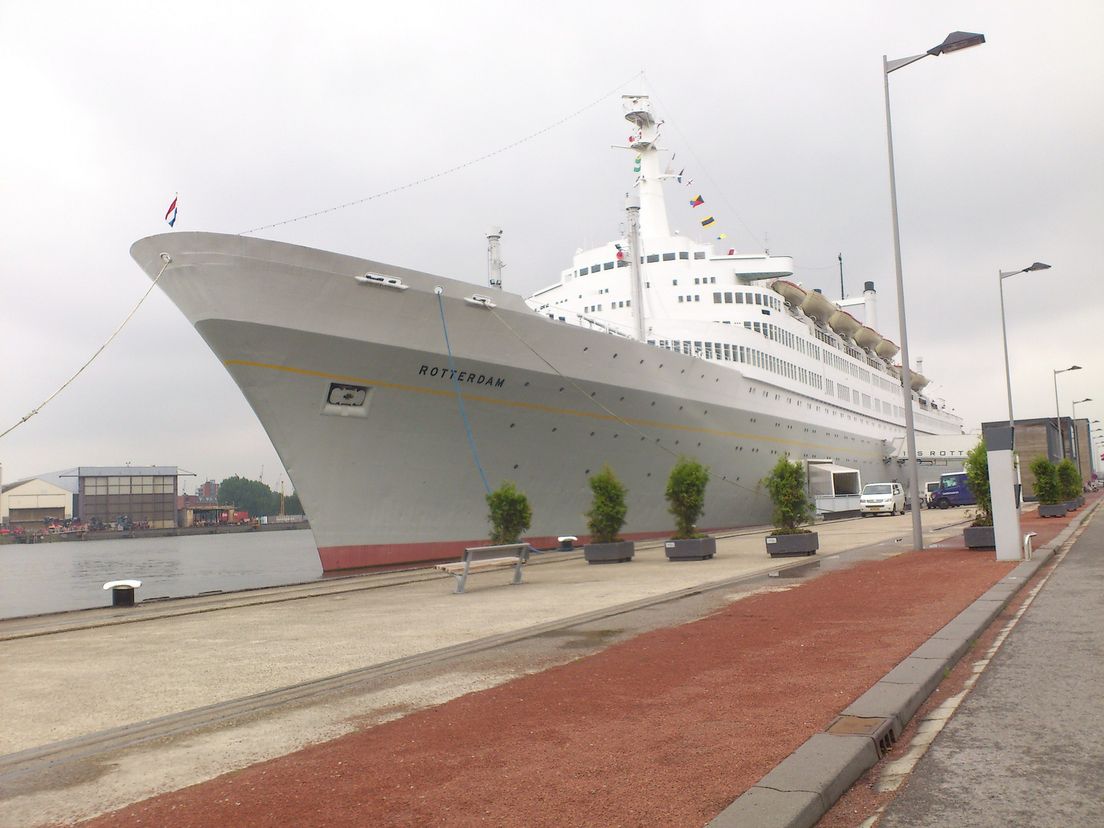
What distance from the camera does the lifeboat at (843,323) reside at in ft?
142

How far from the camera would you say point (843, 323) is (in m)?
44.8

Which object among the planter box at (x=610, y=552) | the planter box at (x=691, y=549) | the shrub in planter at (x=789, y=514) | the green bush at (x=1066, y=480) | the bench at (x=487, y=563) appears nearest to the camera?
the bench at (x=487, y=563)

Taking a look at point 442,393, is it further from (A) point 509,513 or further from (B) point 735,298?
(B) point 735,298

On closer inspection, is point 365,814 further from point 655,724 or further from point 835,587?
point 835,587

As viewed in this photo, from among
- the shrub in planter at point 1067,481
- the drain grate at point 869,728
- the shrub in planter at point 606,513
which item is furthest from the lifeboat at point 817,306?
the drain grate at point 869,728

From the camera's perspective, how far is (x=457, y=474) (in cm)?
1894

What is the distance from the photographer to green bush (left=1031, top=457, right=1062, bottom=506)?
28219 millimetres

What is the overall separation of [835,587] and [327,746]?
25.8 ft

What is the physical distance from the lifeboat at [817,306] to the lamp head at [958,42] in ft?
71.8

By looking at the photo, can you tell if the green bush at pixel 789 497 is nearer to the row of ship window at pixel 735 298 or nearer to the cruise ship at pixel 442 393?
the cruise ship at pixel 442 393

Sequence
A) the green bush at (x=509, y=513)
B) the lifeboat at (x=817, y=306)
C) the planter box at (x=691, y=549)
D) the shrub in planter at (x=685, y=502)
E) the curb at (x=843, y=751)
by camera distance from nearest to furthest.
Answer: the curb at (x=843, y=751) → the planter box at (x=691, y=549) → the shrub in planter at (x=685, y=502) → the green bush at (x=509, y=513) → the lifeboat at (x=817, y=306)

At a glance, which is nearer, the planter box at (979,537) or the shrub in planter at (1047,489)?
the planter box at (979,537)

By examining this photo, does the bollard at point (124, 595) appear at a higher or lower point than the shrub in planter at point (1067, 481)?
lower

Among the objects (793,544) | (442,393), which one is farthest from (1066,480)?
(442,393)
